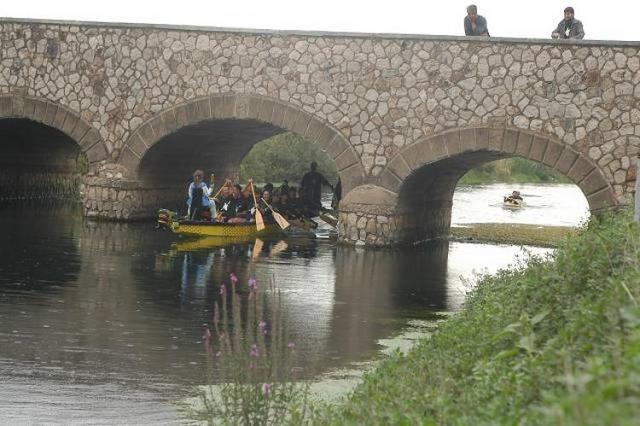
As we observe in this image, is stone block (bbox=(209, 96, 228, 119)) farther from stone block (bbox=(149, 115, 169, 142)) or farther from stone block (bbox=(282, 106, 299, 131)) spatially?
stone block (bbox=(282, 106, 299, 131))

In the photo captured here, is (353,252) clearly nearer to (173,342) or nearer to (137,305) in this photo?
(137,305)

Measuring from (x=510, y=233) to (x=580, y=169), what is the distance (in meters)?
6.40

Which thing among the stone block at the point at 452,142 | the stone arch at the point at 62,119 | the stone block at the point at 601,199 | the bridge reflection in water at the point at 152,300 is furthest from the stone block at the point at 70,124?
the stone block at the point at 601,199

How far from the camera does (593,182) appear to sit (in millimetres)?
18641

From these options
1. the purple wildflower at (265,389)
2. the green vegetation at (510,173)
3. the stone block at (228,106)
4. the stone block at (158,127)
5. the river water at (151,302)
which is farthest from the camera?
the green vegetation at (510,173)

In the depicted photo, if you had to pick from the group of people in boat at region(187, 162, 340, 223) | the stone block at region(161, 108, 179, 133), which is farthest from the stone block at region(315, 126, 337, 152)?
the stone block at region(161, 108, 179, 133)

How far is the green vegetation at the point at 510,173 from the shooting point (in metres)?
58.4

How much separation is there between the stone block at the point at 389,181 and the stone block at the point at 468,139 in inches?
54.8

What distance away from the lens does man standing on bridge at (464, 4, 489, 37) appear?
19922 mm

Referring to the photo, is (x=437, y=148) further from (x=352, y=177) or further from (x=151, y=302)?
(x=151, y=302)

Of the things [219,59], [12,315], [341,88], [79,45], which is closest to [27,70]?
[79,45]

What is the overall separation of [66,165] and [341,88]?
1287 centimetres

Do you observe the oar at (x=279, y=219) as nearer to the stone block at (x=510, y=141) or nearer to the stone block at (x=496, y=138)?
the stone block at (x=496, y=138)

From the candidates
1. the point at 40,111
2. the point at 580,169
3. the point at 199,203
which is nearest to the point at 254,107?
the point at 199,203
